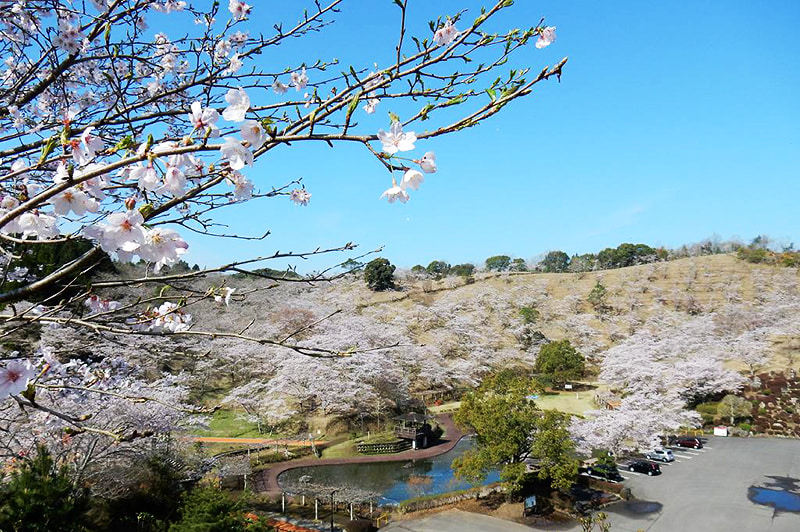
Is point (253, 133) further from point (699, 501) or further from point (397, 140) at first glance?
point (699, 501)

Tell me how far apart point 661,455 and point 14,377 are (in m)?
19.6

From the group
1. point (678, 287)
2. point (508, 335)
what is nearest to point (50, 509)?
point (508, 335)

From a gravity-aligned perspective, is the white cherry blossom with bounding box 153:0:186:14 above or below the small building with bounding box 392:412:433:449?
above

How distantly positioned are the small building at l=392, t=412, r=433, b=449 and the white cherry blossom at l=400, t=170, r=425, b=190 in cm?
1769

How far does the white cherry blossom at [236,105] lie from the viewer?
133cm

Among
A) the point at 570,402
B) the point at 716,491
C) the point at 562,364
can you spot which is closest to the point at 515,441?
the point at 716,491

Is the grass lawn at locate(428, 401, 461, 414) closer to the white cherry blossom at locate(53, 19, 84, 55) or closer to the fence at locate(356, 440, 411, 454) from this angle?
the fence at locate(356, 440, 411, 454)

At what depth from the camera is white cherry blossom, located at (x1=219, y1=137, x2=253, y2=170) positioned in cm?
129

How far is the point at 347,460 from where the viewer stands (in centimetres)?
1636

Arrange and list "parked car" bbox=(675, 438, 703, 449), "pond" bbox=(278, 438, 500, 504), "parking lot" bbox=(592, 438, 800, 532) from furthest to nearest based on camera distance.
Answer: "parked car" bbox=(675, 438, 703, 449) < "pond" bbox=(278, 438, 500, 504) < "parking lot" bbox=(592, 438, 800, 532)

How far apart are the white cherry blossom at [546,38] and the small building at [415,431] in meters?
17.3

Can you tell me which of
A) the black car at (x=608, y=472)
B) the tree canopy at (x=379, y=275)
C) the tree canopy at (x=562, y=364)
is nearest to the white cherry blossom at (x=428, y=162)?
the black car at (x=608, y=472)

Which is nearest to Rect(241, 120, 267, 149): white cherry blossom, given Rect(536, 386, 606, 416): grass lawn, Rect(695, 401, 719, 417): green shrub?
Rect(536, 386, 606, 416): grass lawn

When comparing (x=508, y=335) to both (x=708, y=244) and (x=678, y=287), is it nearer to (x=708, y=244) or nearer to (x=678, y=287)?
(x=678, y=287)
